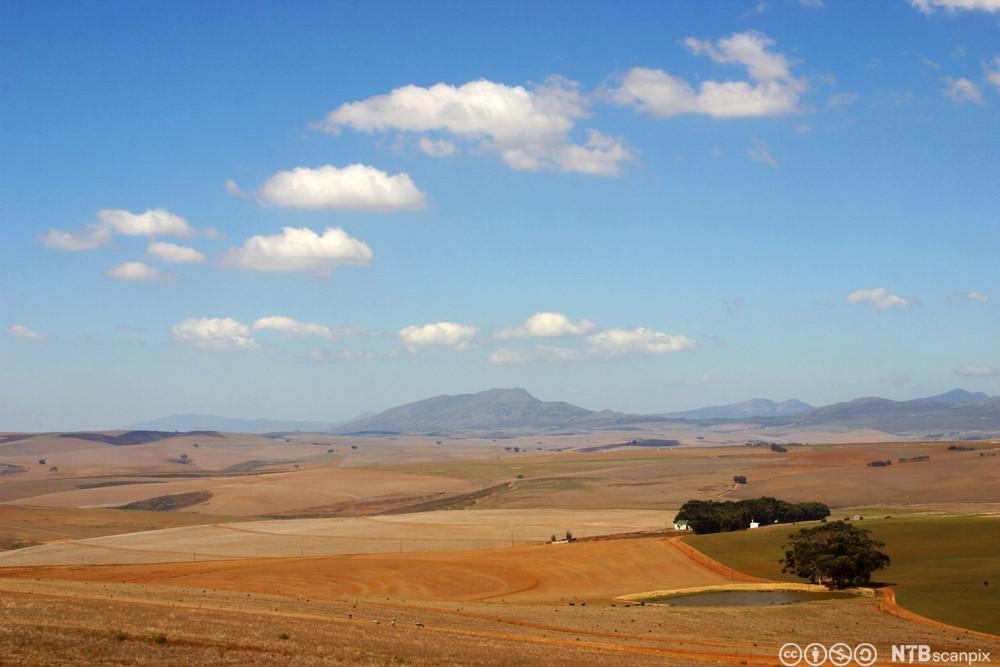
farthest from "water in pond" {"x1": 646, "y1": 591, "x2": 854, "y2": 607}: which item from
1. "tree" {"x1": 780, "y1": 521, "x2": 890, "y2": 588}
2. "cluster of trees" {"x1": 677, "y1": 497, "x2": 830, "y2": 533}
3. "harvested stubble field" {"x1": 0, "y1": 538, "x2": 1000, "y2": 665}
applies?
"cluster of trees" {"x1": 677, "y1": 497, "x2": 830, "y2": 533}

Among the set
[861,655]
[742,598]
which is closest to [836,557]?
[742,598]

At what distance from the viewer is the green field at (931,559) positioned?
46.2 metres

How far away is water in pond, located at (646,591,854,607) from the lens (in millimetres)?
54719

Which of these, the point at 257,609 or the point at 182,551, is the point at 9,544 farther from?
the point at 257,609

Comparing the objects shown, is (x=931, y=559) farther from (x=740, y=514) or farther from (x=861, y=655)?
(x=740, y=514)

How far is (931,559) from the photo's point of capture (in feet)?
213

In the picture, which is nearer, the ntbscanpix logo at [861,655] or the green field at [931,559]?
the ntbscanpix logo at [861,655]

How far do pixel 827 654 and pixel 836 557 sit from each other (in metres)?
27.8

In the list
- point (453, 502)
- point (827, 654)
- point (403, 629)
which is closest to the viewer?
point (827, 654)

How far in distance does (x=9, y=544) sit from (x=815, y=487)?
109 meters

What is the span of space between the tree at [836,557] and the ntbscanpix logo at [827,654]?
24804mm

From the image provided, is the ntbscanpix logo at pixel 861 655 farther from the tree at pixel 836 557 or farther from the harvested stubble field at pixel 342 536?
the harvested stubble field at pixel 342 536

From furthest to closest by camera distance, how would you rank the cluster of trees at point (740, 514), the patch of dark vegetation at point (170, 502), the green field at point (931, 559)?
the patch of dark vegetation at point (170, 502), the cluster of trees at point (740, 514), the green field at point (931, 559)

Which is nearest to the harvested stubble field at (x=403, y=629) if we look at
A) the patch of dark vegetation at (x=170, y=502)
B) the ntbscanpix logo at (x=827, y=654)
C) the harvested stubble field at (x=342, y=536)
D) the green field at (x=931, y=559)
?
the ntbscanpix logo at (x=827, y=654)
